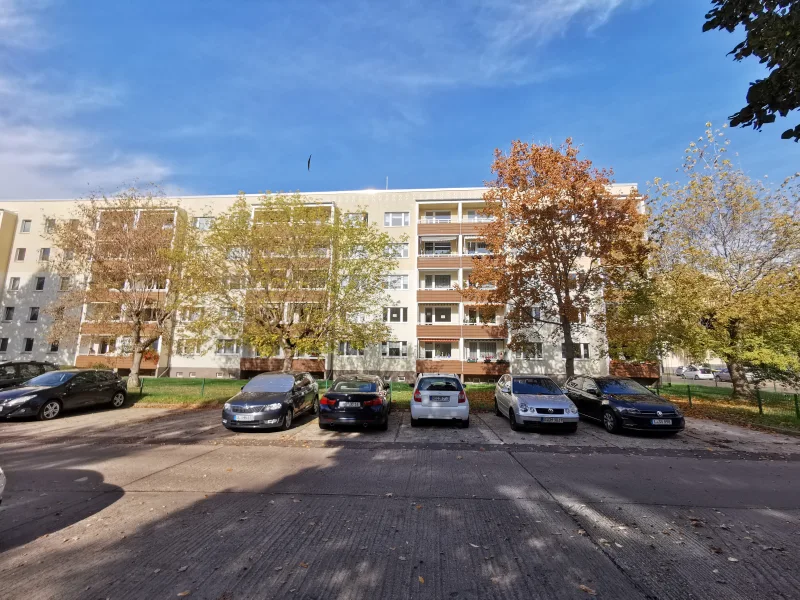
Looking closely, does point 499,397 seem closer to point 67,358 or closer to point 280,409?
point 280,409

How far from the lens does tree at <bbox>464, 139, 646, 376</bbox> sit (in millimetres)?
17188

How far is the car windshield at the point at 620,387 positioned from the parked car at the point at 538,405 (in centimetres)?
146

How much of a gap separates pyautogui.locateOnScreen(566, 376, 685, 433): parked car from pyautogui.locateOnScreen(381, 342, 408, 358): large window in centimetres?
2019

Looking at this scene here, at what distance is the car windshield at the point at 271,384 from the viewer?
1147cm

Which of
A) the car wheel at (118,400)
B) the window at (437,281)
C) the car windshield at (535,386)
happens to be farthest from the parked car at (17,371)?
the window at (437,281)

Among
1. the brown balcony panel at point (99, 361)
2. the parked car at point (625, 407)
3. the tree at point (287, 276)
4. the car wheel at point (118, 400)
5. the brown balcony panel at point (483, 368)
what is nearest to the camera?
the parked car at point (625, 407)

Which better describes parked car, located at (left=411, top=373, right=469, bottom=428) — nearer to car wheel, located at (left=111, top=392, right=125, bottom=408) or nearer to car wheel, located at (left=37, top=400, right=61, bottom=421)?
car wheel, located at (left=37, top=400, right=61, bottom=421)

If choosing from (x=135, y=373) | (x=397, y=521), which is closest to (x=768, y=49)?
(x=397, y=521)

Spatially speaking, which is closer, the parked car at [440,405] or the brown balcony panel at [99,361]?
the parked car at [440,405]

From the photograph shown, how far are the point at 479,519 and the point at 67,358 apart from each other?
40.6 metres

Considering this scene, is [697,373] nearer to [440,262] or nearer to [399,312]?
[440,262]

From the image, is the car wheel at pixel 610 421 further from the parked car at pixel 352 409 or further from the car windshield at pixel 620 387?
the parked car at pixel 352 409

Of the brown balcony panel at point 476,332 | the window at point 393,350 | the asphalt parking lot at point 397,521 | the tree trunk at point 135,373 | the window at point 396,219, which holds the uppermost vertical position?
the window at point 396,219

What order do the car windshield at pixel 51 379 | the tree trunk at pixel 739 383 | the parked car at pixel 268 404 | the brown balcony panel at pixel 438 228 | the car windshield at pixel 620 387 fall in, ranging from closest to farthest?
the parked car at pixel 268 404
the car windshield at pixel 620 387
the car windshield at pixel 51 379
the tree trunk at pixel 739 383
the brown balcony panel at pixel 438 228
